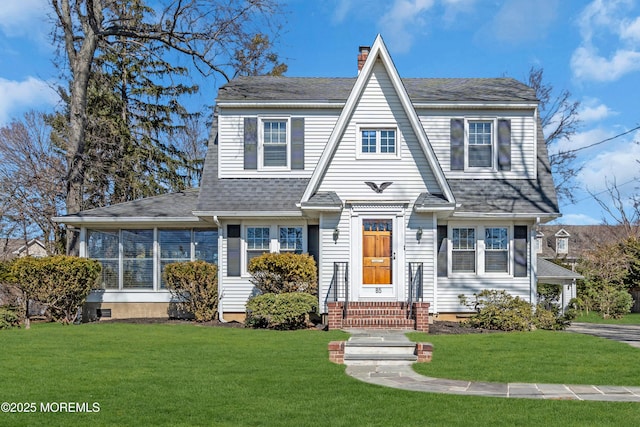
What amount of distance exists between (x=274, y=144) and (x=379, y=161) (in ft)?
11.2

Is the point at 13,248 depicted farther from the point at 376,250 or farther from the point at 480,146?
the point at 480,146

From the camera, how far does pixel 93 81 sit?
29.0m

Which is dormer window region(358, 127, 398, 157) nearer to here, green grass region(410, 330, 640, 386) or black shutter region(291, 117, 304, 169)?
black shutter region(291, 117, 304, 169)

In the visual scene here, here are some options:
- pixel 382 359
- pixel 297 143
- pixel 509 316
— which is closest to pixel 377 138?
pixel 297 143

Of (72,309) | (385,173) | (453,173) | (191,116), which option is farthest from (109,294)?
(191,116)

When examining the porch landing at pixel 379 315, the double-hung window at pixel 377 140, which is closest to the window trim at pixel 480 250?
the porch landing at pixel 379 315

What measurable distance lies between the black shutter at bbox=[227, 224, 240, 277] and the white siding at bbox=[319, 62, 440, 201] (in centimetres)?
286

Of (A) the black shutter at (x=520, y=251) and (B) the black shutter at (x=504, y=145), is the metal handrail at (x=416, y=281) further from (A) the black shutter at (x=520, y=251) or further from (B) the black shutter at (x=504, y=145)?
(B) the black shutter at (x=504, y=145)

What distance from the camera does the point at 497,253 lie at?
58.7ft

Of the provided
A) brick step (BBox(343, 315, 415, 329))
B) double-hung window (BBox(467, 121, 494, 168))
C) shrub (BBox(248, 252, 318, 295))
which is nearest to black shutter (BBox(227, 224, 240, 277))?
shrub (BBox(248, 252, 318, 295))

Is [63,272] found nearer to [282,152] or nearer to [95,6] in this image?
[282,152]

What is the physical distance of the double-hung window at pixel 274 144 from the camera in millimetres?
18734

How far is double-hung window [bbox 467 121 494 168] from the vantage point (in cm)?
1877

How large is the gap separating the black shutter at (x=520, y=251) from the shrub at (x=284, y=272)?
5647 millimetres
